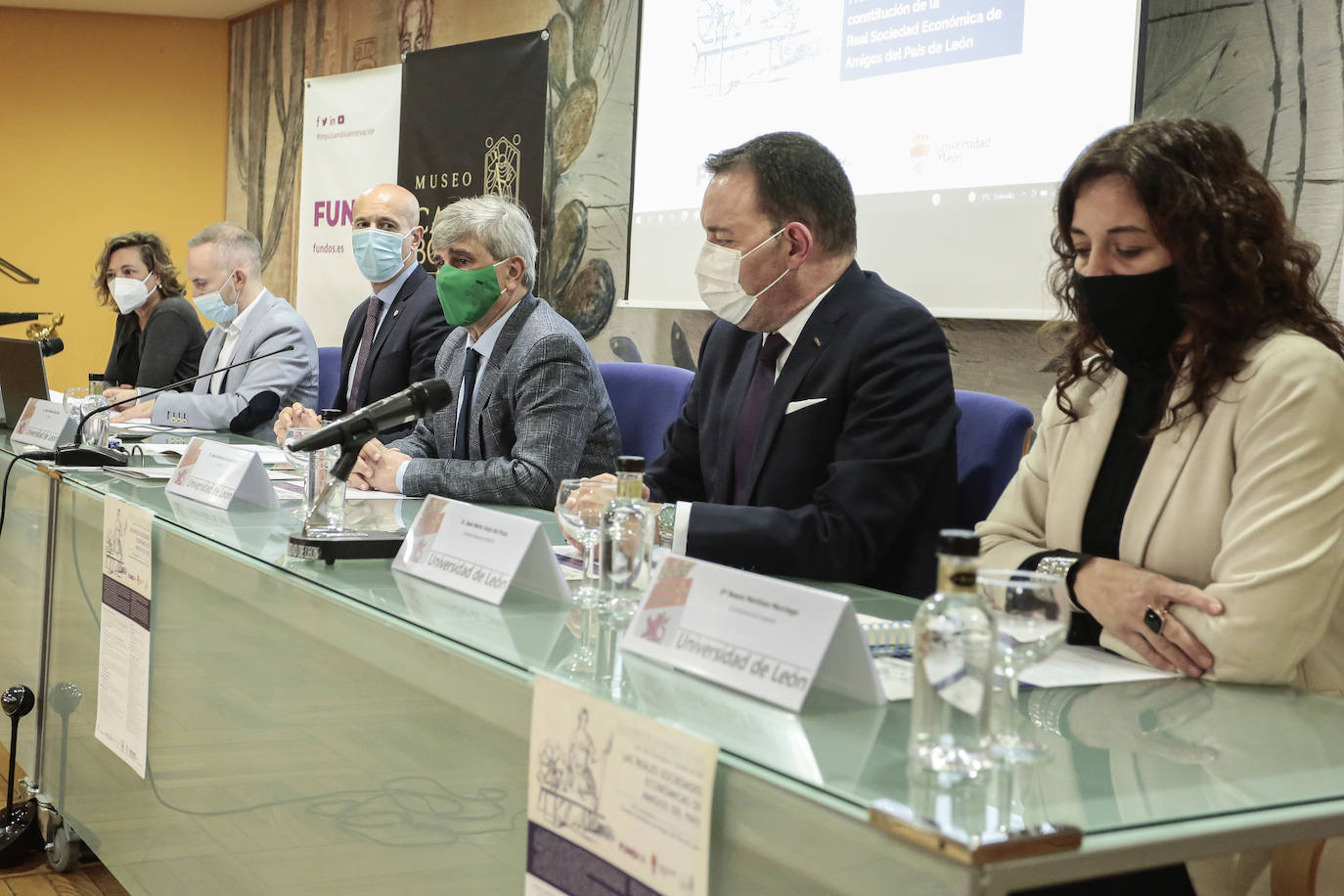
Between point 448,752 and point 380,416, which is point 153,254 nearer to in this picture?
point 380,416

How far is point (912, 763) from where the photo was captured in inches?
33.0

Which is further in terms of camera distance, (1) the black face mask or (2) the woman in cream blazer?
(1) the black face mask

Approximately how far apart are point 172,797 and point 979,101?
2.43m

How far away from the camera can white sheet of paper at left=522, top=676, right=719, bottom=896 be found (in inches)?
34.4

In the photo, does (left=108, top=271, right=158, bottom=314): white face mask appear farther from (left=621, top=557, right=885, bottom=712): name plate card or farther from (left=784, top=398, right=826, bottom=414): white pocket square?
(left=621, top=557, right=885, bottom=712): name plate card

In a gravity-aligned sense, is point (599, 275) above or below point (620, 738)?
above

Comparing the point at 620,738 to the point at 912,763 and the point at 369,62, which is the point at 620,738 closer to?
the point at 912,763

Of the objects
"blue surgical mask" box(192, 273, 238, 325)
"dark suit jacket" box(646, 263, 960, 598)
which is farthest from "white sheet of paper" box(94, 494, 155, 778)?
"blue surgical mask" box(192, 273, 238, 325)

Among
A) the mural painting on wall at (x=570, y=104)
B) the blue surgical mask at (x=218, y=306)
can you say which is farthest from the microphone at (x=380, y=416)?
the mural painting on wall at (x=570, y=104)

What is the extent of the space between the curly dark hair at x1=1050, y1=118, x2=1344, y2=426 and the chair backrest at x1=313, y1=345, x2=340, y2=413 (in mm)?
3055

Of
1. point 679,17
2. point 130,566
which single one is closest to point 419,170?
point 679,17

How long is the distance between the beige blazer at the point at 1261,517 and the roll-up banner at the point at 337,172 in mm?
5277

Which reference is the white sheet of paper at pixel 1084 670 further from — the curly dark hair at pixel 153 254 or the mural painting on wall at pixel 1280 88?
the curly dark hair at pixel 153 254

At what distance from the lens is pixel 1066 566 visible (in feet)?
4.69
